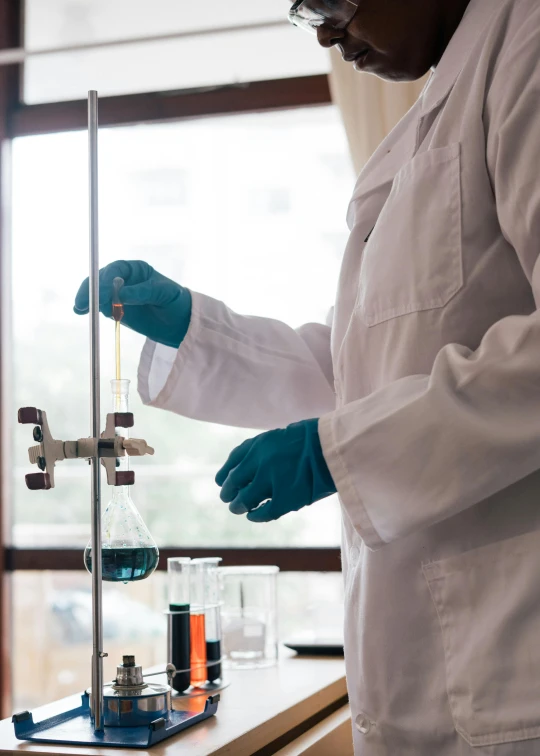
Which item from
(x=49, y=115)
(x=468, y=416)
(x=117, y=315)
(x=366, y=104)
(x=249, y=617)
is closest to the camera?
(x=468, y=416)

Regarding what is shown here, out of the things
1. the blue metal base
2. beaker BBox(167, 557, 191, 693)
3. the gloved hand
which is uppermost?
the gloved hand

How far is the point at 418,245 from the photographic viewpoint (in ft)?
2.97

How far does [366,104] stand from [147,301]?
1291mm

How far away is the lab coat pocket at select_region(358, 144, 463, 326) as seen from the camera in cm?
89

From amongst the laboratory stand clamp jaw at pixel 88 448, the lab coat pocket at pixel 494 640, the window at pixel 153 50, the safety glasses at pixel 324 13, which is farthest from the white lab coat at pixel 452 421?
the window at pixel 153 50

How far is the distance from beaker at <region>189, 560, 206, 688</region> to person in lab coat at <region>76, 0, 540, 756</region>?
0.46 meters

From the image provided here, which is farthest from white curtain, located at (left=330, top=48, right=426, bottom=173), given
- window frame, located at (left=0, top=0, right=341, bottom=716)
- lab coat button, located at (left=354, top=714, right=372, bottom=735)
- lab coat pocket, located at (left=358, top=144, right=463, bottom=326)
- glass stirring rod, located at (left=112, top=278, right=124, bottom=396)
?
lab coat button, located at (left=354, top=714, right=372, bottom=735)

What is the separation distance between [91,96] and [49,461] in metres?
0.46

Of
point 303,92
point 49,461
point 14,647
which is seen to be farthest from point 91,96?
point 14,647

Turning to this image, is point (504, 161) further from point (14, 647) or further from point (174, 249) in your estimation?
point (14, 647)

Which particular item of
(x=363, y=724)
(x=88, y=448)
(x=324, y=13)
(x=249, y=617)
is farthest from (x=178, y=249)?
(x=363, y=724)

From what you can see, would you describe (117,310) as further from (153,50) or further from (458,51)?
(153,50)

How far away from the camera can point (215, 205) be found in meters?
2.81

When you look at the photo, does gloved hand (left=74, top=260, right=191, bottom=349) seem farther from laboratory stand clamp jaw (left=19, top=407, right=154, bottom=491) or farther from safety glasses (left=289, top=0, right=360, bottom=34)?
safety glasses (left=289, top=0, right=360, bottom=34)
